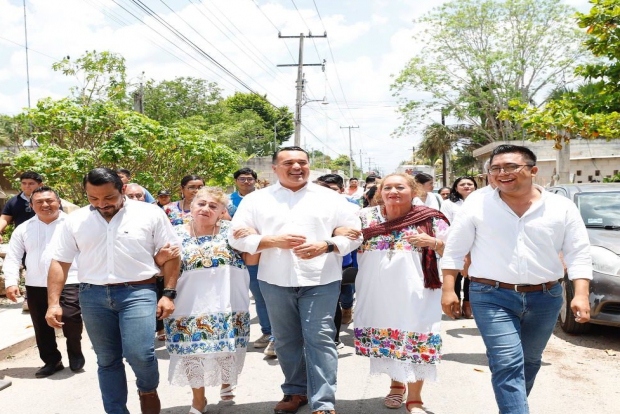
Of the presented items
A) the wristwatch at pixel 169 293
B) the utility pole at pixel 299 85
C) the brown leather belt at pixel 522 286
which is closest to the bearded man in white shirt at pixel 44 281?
the wristwatch at pixel 169 293

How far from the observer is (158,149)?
1296cm

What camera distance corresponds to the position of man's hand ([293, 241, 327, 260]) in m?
3.76

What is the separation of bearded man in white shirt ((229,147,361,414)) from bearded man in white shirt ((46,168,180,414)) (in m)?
0.64

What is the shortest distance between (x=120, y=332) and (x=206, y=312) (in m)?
0.60

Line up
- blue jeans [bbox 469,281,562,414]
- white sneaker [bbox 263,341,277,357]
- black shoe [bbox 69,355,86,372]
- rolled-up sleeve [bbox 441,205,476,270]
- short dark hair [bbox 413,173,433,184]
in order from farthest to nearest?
short dark hair [bbox 413,173,433,184], white sneaker [bbox 263,341,277,357], black shoe [bbox 69,355,86,372], rolled-up sleeve [bbox 441,205,476,270], blue jeans [bbox 469,281,562,414]

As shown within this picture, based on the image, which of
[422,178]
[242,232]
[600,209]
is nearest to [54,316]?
[242,232]

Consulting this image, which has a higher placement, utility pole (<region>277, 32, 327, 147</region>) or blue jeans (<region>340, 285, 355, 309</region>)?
utility pole (<region>277, 32, 327, 147</region>)

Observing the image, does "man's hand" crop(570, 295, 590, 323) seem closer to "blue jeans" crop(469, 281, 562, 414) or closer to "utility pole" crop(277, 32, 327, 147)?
"blue jeans" crop(469, 281, 562, 414)

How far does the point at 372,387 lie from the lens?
16.0ft

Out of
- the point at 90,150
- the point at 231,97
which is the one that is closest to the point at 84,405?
the point at 90,150

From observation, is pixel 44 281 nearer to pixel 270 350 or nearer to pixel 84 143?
pixel 270 350

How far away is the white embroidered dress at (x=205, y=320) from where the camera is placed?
409cm

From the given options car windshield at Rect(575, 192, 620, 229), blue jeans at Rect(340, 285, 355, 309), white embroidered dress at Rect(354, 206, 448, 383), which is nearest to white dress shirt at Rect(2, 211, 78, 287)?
blue jeans at Rect(340, 285, 355, 309)

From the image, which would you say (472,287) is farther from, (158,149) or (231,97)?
(231,97)
